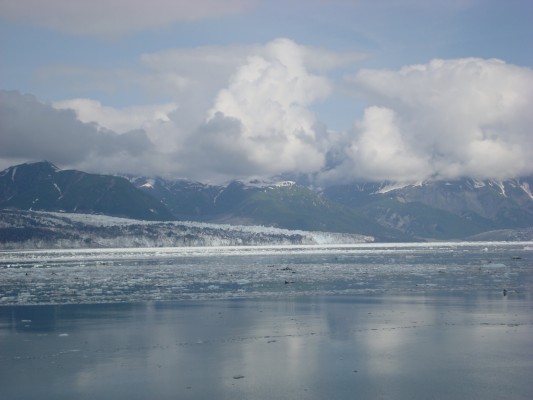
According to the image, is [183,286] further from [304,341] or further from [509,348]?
[509,348]

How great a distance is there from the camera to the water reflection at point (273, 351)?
25.9 meters

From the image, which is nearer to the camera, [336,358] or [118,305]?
[336,358]

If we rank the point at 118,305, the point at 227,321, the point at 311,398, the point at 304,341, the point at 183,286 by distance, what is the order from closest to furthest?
the point at 311,398, the point at 304,341, the point at 227,321, the point at 118,305, the point at 183,286

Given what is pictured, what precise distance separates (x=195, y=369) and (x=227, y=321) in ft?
48.6

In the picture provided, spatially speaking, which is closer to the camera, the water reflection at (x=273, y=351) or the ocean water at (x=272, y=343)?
the water reflection at (x=273, y=351)

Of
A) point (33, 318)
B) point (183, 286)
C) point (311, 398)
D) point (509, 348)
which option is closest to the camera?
point (311, 398)

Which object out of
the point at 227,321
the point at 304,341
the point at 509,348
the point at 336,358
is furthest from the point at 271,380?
the point at 227,321

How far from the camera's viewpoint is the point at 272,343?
116 ft

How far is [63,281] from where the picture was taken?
272 ft

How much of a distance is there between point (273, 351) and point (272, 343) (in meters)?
2.25

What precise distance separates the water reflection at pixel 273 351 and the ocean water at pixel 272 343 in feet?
0.27

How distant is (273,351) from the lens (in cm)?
3306

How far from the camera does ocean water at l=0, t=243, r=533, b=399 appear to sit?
26078 mm

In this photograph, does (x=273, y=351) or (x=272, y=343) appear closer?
(x=273, y=351)
